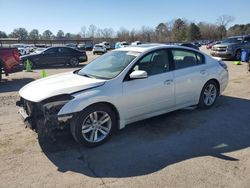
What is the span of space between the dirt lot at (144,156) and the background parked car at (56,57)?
42.9 ft

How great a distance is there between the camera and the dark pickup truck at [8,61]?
11812 millimetres

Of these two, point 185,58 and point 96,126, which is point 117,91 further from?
point 185,58

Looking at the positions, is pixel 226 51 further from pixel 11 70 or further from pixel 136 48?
pixel 136 48

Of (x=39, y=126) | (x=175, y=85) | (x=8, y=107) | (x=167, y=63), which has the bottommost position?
(x=8, y=107)

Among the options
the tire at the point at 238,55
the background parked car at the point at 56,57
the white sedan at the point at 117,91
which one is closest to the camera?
the white sedan at the point at 117,91

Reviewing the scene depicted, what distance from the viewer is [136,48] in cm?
577

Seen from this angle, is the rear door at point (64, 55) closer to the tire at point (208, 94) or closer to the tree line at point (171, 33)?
the tire at point (208, 94)

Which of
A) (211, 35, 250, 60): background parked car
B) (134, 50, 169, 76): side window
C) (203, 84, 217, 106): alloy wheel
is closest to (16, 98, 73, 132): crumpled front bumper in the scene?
(134, 50, 169, 76): side window

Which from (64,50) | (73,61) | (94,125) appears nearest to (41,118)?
(94,125)

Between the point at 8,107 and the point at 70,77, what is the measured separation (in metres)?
3.04

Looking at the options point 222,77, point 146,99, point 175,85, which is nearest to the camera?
point 146,99

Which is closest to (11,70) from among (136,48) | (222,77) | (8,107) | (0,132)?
(8,107)

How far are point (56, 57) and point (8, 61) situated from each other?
7.43m

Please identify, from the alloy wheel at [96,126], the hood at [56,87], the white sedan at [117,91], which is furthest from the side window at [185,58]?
the alloy wheel at [96,126]
